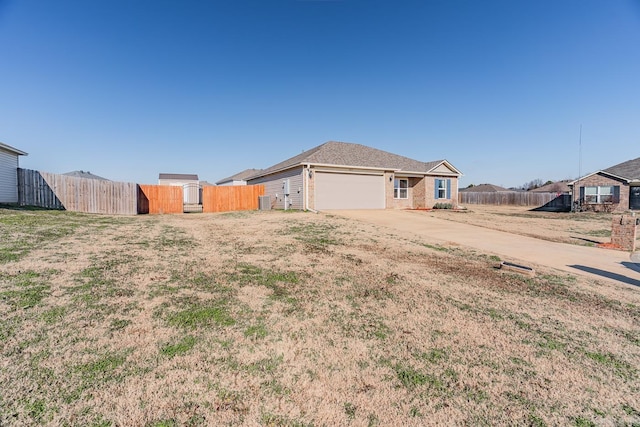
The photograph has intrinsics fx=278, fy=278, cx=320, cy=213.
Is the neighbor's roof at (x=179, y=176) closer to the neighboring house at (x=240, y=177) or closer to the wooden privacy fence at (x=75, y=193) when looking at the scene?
the neighboring house at (x=240, y=177)

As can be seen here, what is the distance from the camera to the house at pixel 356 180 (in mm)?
17469

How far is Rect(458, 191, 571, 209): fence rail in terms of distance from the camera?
104 feet

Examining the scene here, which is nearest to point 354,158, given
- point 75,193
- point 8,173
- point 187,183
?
point 75,193

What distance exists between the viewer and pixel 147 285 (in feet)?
14.2

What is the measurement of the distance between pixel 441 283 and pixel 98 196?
18.3 meters

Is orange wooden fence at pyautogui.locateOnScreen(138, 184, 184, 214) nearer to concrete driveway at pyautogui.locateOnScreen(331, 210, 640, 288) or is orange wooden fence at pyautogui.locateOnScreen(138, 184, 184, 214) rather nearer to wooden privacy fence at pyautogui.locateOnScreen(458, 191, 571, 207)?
concrete driveway at pyautogui.locateOnScreen(331, 210, 640, 288)

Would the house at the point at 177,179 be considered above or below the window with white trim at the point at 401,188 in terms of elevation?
above

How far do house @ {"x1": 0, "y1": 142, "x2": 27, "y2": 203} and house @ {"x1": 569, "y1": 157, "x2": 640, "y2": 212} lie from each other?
3997cm

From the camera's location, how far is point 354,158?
1977 centimetres

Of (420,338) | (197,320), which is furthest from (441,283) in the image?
(197,320)

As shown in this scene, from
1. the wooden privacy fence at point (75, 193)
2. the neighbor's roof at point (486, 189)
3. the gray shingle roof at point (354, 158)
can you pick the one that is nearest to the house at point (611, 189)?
the gray shingle roof at point (354, 158)

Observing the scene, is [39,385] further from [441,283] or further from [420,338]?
[441,283]

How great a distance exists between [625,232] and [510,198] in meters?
34.8

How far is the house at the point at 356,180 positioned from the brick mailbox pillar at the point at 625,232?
471 inches
